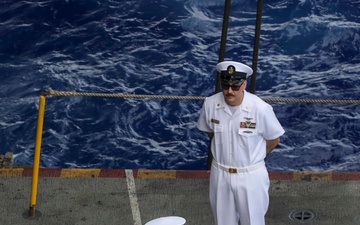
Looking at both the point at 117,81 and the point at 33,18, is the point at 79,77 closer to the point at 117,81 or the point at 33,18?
the point at 117,81

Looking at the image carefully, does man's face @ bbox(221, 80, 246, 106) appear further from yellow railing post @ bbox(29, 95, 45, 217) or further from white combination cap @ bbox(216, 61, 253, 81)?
yellow railing post @ bbox(29, 95, 45, 217)

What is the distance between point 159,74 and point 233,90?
1534 centimetres

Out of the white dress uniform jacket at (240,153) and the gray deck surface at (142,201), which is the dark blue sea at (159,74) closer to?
the gray deck surface at (142,201)

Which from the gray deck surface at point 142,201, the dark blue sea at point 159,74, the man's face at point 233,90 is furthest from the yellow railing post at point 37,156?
the dark blue sea at point 159,74

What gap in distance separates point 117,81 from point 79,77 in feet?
3.31

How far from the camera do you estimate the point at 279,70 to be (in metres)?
22.5

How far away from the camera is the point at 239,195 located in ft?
23.3

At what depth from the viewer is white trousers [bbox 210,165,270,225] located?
709cm

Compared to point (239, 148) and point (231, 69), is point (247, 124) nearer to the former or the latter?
point (239, 148)

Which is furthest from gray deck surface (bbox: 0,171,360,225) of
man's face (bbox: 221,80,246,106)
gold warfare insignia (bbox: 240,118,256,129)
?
man's face (bbox: 221,80,246,106)

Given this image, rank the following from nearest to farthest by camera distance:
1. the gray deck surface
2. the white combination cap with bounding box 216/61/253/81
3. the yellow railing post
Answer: the white combination cap with bounding box 216/61/253/81 → the yellow railing post → the gray deck surface

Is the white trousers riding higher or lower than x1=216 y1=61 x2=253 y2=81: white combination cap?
lower

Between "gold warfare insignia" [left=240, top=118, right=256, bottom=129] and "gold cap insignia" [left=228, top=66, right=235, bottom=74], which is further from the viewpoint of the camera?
"gold warfare insignia" [left=240, top=118, right=256, bottom=129]

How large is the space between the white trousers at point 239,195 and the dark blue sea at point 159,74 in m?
11.8
